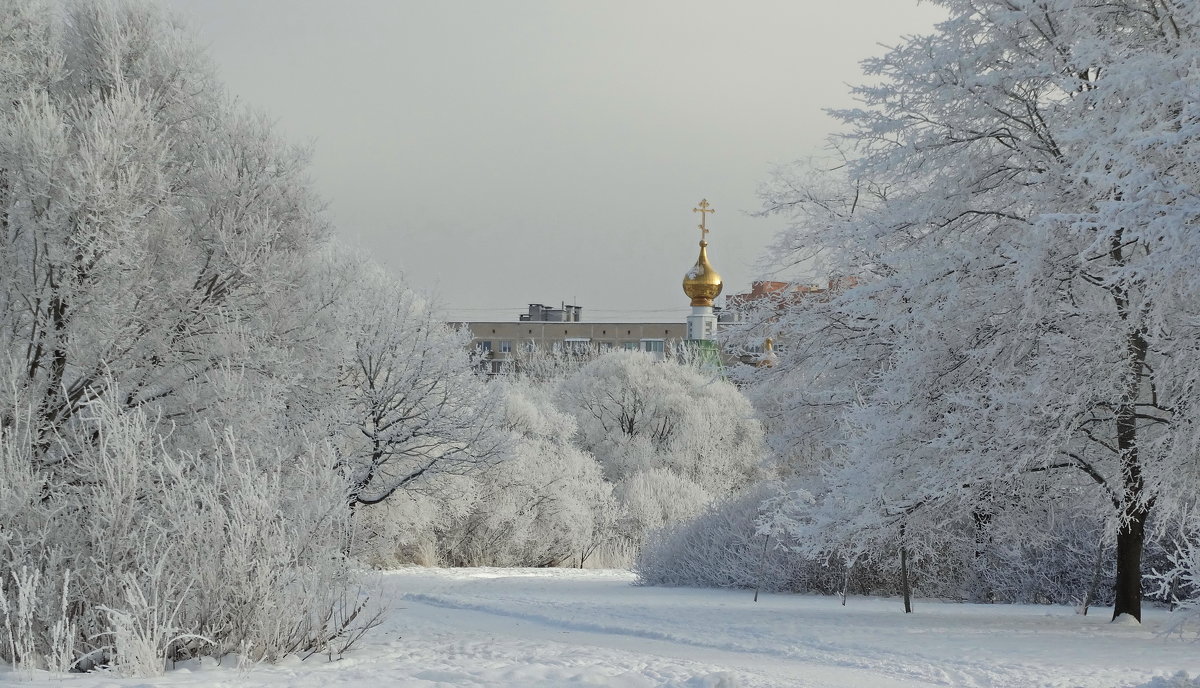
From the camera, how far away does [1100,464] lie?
43.3 feet

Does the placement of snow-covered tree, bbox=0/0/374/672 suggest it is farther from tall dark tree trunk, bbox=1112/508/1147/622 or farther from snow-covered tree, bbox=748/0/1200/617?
tall dark tree trunk, bbox=1112/508/1147/622

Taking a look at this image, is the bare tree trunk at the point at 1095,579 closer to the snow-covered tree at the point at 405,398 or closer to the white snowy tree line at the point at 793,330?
the white snowy tree line at the point at 793,330

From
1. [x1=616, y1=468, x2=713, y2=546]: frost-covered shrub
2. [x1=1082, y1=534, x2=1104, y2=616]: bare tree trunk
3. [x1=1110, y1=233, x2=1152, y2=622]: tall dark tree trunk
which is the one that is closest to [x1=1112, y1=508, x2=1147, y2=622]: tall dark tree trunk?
[x1=1110, y1=233, x2=1152, y2=622]: tall dark tree trunk

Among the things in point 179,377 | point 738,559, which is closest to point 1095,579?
point 738,559

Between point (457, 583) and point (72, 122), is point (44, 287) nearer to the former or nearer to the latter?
point (72, 122)

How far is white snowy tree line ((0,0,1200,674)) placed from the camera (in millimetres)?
9500

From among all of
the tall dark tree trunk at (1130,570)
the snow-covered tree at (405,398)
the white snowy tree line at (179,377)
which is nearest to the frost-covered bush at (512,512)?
the white snowy tree line at (179,377)

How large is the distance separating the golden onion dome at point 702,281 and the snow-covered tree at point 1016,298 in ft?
187

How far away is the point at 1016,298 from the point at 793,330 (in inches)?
294

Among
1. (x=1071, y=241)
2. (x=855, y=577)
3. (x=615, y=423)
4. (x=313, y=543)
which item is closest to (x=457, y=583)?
(x=855, y=577)

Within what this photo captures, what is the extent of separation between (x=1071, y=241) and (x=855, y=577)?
→ 8753mm

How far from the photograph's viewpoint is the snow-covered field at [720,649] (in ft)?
28.6

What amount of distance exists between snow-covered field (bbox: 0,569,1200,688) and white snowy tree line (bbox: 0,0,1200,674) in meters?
0.72

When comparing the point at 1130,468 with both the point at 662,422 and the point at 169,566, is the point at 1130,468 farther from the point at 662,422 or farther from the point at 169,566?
the point at 662,422
